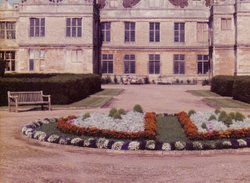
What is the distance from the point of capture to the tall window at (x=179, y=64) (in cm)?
5097

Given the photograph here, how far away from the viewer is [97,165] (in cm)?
991

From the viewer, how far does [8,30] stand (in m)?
51.0

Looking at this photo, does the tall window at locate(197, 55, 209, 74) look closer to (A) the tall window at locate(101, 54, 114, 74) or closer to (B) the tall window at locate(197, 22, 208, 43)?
(B) the tall window at locate(197, 22, 208, 43)

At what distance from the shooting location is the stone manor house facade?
47438 mm

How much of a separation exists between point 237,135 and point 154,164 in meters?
3.56

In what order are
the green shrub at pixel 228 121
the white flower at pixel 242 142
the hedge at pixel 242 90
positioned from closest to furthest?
the white flower at pixel 242 142 < the green shrub at pixel 228 121 < the hedge at pixel 242 90

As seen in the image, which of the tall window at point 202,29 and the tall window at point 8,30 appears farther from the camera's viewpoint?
the tall window at point 202,29

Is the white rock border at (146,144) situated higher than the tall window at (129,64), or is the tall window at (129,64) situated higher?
the tall window at (129,64)

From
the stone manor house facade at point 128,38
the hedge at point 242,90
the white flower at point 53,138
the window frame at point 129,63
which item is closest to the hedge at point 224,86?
the hedge at point 242,90

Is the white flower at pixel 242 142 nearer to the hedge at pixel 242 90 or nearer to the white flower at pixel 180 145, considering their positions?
the white flower at pixel 180 145

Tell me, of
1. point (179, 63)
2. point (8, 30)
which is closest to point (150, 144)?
point (179, 63)

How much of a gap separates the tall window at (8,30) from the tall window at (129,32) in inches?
497

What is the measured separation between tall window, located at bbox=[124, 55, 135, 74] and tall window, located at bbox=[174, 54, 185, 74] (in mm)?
4749

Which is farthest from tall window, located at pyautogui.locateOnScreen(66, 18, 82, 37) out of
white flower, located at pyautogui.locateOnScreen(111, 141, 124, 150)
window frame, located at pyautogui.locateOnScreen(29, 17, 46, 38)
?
white flower, located at pyautogui.locateOnScreen(111, 141, 124, 150)
